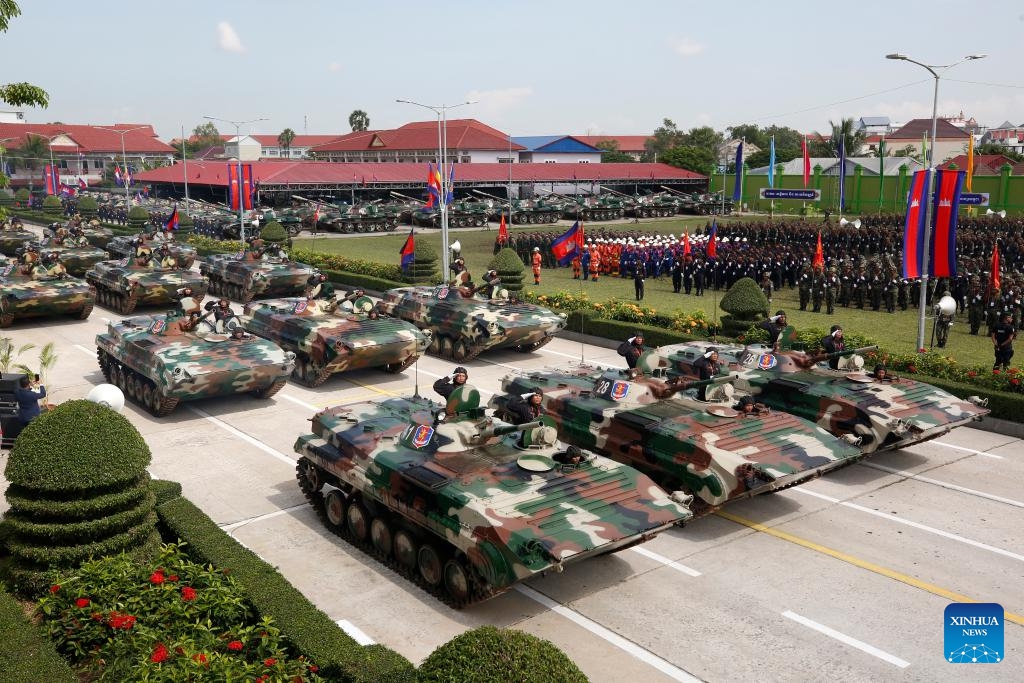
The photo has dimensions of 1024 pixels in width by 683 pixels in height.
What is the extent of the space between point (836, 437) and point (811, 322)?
570 inches

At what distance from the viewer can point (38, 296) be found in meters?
27.2

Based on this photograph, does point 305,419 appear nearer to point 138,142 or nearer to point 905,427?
point 905,427

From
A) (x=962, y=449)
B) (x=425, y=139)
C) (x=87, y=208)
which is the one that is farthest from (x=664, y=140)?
(x=962, y=449)

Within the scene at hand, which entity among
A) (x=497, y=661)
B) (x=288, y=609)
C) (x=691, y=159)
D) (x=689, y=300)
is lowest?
(x=288, y=609)

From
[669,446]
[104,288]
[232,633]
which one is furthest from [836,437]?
[104,288]

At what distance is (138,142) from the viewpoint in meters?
124

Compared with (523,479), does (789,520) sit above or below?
below

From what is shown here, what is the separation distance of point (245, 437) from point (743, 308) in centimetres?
1289

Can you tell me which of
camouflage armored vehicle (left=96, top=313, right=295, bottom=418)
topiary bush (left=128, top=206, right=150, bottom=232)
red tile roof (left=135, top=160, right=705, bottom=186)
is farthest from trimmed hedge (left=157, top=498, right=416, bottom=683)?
red tile roof (left=135, top=160, right=705, bottom=186)

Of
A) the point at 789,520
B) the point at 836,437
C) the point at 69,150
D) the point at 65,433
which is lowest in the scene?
the point at 789,520

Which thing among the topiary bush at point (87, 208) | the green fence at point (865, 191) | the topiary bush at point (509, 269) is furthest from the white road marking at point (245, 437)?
the green fence at point (865, 191)

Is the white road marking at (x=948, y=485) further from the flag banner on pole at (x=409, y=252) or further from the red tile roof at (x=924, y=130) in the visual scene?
the red tile roof at (x=924, y=130)

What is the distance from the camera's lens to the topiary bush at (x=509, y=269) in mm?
30719

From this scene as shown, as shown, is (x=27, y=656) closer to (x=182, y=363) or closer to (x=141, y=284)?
(x=182, y=363)
